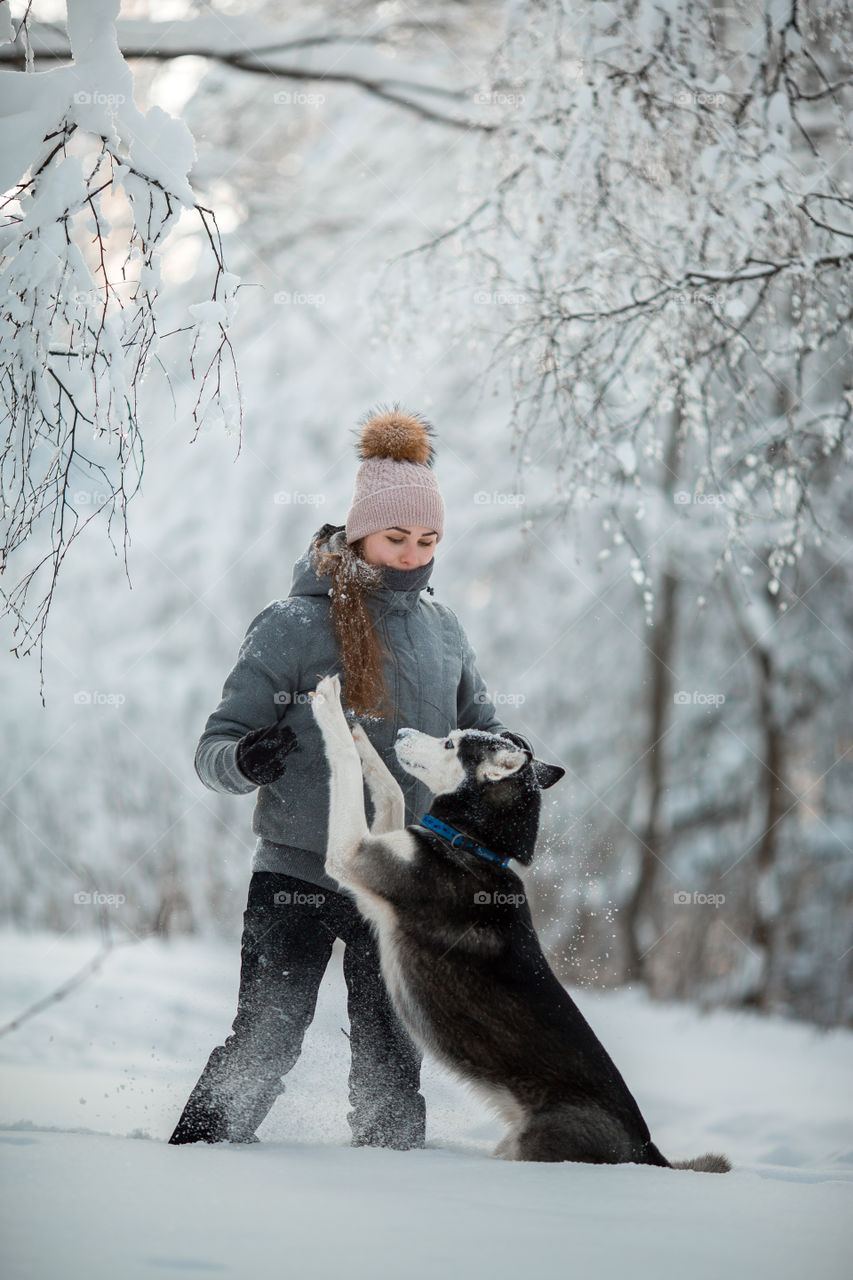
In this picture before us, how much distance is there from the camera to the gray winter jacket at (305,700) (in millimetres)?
2604

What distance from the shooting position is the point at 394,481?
8.96 feet

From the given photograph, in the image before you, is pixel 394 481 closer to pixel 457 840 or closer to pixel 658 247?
pixel 457 840

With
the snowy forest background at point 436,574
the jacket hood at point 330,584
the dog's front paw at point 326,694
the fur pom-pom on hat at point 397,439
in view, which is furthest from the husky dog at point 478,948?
the snowy forest background at point 436,574

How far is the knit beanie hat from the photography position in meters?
2.71

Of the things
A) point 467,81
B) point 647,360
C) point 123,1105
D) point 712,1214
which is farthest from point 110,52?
point 467,81

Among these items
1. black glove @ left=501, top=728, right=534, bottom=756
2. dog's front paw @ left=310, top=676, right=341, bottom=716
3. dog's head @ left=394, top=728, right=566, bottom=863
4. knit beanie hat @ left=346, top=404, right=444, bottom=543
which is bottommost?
dog's head @ left=394, top=728, right=566, bottom=863

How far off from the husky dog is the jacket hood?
0.30 m

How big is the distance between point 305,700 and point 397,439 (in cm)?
81

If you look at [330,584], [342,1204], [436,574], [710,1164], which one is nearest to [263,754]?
[330,584]

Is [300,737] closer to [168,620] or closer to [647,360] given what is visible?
[647,360]

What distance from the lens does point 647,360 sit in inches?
157

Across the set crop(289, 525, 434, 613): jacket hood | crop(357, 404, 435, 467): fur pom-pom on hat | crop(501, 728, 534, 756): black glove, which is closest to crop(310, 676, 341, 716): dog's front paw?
crop(289, 525, 434, 613): jacket hood

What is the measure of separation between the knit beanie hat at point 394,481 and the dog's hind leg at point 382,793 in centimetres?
61

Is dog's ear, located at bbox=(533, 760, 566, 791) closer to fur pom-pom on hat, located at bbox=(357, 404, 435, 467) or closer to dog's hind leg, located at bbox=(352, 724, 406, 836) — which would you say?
dog's hind leg, located at bbox=(352, 724, 406, 836)
